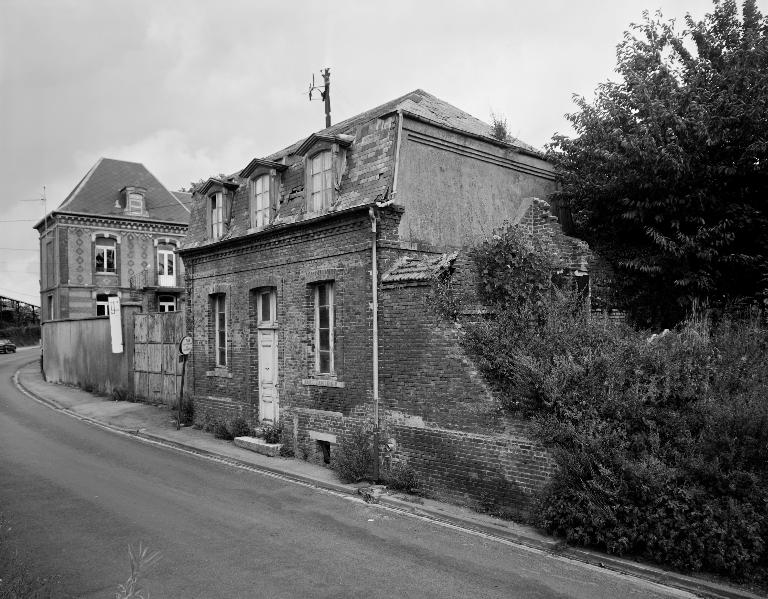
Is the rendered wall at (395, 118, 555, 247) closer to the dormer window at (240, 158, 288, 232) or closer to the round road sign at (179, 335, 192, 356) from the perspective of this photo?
the dormer window at (240, 158, 288, 232)

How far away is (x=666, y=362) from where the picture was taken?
7727mm

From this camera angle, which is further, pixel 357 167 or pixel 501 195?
pixel 501 195

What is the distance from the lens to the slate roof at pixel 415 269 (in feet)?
33.2

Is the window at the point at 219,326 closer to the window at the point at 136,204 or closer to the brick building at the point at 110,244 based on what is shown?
the brick building at the point at 110,244

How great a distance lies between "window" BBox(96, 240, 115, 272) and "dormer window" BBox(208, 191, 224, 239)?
26.0 m

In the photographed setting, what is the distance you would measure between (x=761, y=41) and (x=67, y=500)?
50.8 ft

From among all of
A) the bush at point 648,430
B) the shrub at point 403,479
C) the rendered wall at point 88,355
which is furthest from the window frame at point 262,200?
the rendered wall at point 88,355

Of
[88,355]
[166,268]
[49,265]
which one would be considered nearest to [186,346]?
[88,355]

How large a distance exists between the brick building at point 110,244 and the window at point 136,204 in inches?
2.4

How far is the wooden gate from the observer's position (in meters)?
19.8

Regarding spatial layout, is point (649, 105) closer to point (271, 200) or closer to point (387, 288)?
point (387, 288)

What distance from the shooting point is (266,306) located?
49.3ft

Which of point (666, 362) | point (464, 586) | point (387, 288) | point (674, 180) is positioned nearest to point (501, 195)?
point (674, 180)

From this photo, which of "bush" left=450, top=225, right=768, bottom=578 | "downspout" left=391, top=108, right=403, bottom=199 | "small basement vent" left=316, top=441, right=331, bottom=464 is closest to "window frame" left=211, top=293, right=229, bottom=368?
"small basement vent" left=316, top=441, right=331, bottom=464
